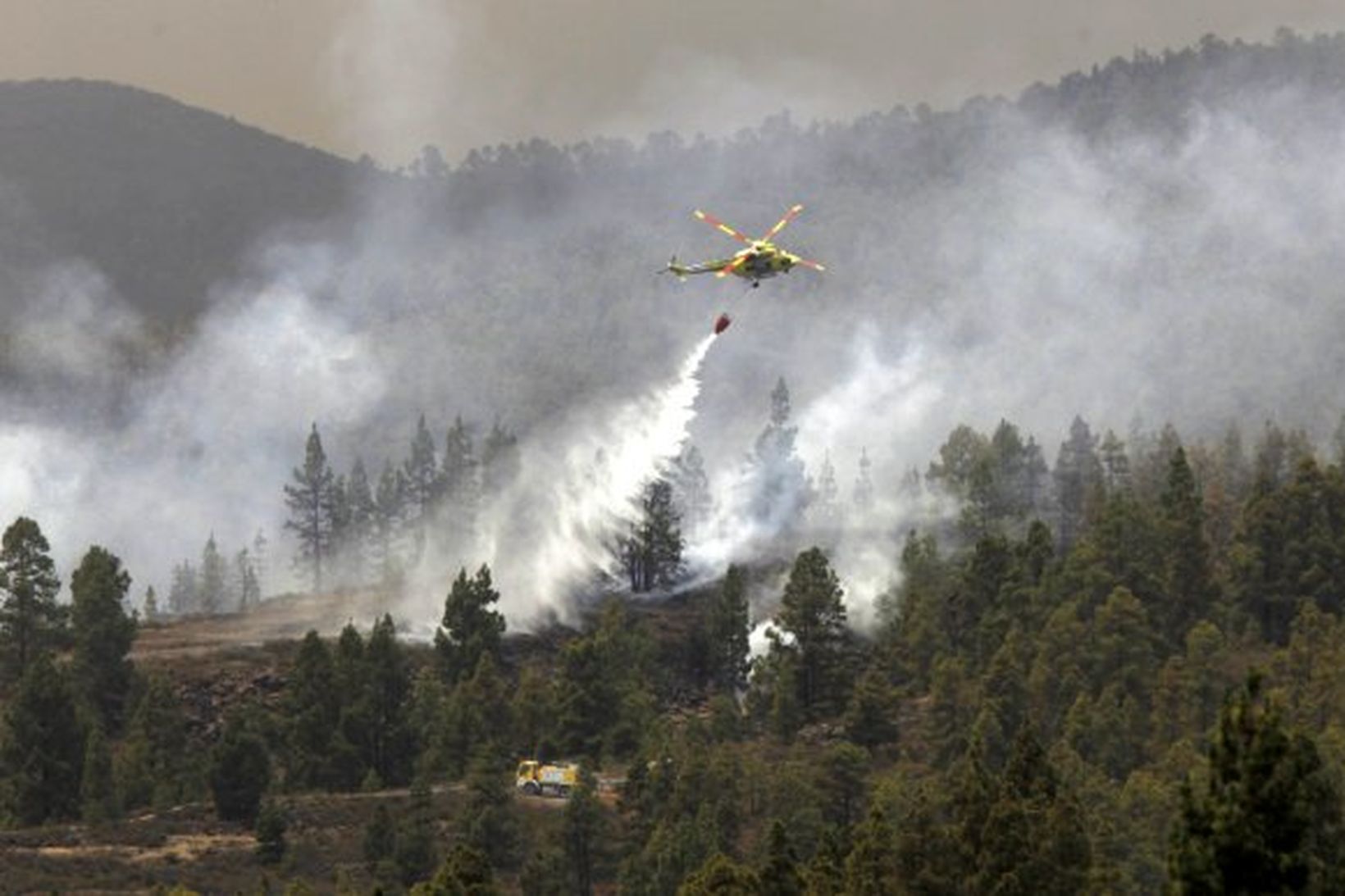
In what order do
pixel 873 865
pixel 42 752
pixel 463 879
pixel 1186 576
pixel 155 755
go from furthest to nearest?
pixel 1186 576 → pixel 155 755 → pixel 42 752 → pixel 873 865 → pixel 463 879

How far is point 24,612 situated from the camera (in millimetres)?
162875

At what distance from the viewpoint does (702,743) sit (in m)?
134

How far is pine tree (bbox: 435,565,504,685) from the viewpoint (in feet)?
521

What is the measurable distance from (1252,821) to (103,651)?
122 metres

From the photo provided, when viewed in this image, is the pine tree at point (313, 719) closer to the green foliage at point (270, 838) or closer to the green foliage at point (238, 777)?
the green foliage at point (238, 777)

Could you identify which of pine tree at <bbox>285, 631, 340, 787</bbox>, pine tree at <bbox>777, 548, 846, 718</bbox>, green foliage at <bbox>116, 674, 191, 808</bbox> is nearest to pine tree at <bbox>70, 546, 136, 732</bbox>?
green foliage at <bbox>116, 674, 191, 808</bbox>

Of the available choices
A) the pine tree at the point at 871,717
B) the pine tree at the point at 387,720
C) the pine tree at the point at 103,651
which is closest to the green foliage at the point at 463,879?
the pine tree at the point at 871,717

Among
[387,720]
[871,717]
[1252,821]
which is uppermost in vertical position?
[387,720]

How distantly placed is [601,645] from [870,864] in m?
72.1

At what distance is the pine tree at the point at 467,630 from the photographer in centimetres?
15888

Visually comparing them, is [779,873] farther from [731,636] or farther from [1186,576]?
[731,636]


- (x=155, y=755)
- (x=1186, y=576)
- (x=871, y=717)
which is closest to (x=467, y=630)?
(x=155, y=755)

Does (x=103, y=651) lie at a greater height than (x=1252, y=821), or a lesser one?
greater

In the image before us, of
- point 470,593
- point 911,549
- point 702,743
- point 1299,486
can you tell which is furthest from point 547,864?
point 911,549
